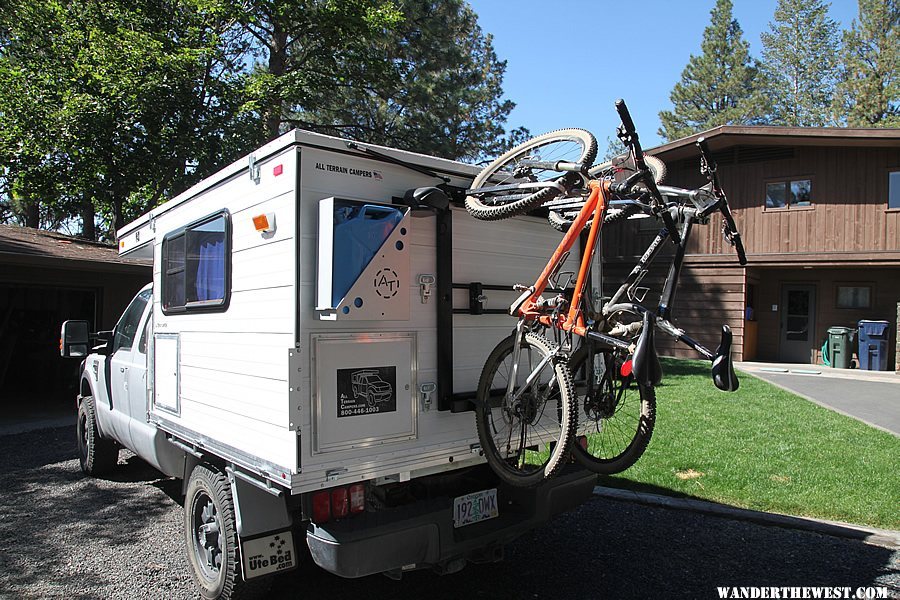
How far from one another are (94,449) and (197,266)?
347 centimetres

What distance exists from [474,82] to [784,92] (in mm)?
27538

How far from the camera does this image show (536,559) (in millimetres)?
4234

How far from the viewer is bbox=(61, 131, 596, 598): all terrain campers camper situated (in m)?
2.88

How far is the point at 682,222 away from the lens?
321cm

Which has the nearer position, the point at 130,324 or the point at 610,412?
the point at 610,412

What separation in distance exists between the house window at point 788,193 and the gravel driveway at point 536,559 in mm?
12897

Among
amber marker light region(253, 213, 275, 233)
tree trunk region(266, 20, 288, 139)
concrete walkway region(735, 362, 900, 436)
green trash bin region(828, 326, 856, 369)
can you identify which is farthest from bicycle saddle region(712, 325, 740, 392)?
green trash bin region(828, 326, 856, 369)

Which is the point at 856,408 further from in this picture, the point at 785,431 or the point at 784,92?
the point at 784,92

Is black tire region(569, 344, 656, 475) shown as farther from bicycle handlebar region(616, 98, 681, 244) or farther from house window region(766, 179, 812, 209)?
house window region(766, 179, 812, 209)

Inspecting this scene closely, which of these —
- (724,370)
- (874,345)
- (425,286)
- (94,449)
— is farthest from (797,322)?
(94,449)

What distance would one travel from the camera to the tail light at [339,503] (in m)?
2.94

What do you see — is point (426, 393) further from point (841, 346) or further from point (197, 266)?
point (841, 346)

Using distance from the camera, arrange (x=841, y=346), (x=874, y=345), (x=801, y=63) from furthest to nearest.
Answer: (x=801, y=63)
(x=841, y=346)
(x=874, y=345)

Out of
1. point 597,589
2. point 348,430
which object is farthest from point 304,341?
point 597,589
